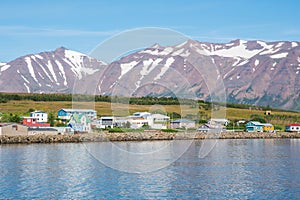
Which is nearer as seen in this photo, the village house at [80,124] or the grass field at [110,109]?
the village house at [80,124]

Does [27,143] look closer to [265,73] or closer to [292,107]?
[292,107]

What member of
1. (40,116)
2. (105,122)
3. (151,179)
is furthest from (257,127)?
(151,179)

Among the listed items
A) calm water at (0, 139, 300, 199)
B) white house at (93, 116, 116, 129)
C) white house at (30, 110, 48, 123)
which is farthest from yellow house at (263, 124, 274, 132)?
calm water at (0, 139, 300, 199)

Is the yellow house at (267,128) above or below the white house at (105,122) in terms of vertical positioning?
below

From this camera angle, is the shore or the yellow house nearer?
the shore

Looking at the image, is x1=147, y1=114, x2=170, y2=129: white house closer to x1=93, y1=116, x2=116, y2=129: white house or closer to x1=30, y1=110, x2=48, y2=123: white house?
x1=93, y1=116, x2=116, y2=129: white house

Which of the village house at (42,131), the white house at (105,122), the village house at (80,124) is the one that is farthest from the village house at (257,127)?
the village house at (42,131)

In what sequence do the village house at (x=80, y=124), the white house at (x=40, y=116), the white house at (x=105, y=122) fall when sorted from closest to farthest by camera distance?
the village house at (x=80, y=124) → the white house at (x=105, y=122) → the white house at (x=40, y=116)

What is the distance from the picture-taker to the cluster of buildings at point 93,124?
140ft

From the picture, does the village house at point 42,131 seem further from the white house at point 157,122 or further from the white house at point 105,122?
the white house at point 157,122

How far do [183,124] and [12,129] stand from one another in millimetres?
15095

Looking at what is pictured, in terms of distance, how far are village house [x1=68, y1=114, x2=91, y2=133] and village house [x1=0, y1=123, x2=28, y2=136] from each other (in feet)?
17.2

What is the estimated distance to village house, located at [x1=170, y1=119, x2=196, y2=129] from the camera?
4397 cm

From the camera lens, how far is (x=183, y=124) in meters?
46.1
